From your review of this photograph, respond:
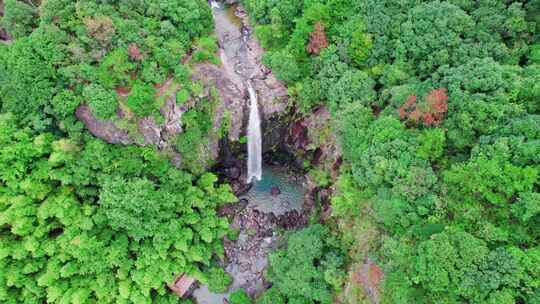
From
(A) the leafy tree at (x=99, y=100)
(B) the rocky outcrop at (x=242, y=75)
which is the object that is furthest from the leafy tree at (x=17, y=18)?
(B) the rocky outcrop at (x=242, y=75)

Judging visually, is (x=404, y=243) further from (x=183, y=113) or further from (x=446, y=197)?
(x=183, y=113)

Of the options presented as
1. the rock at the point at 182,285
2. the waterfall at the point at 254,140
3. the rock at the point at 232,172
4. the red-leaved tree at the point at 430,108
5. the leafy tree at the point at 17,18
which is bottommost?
the rock at the point at 182,285

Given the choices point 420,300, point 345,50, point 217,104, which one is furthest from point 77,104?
point 420,300

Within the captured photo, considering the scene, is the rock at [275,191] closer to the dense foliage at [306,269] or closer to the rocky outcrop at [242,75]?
the rocky outcrop at [242,75]

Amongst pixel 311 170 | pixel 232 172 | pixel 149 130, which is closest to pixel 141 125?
pixel 149 130

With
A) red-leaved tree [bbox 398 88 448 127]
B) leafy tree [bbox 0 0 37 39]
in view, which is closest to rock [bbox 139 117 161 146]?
leafy tree [bbox 0 0 37 39]

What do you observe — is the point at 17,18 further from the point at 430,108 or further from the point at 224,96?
the point at 430,108

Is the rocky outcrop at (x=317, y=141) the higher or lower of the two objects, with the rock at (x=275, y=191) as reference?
higher
